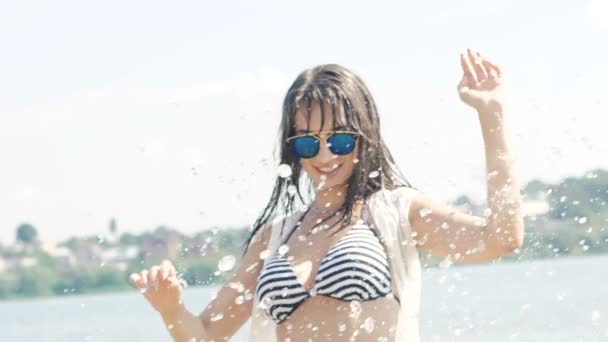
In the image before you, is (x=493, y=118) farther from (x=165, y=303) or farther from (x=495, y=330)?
(x=495, y=330)

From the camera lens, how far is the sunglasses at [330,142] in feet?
18.1

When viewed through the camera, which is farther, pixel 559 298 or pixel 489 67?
pixel 559 298

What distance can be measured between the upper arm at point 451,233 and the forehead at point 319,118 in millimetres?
380

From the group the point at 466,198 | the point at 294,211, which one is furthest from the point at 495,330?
the point at 294,211

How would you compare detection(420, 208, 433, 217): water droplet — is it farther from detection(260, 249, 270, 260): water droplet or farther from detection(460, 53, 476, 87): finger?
detection(260, 249, 270, 260): water droplet

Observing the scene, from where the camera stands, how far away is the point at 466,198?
712 centimetres

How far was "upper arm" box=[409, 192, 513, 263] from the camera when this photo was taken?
17.2 ft

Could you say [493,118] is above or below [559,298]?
above

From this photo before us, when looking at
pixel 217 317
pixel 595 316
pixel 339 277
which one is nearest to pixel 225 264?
pixel 217 317

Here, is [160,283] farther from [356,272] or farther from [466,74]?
[466,74]

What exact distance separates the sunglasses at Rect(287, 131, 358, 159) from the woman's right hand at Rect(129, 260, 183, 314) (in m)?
0.66

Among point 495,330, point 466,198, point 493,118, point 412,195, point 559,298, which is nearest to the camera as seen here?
point 493,118

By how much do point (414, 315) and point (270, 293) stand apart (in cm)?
51

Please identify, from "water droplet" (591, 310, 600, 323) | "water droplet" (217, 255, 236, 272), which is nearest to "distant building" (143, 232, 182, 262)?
"water droplet" (217, 255, 236, 272)
